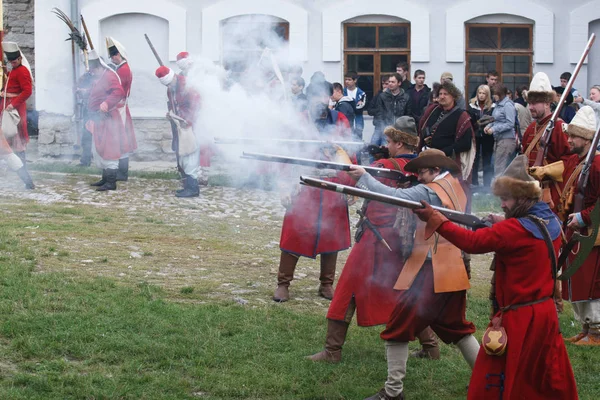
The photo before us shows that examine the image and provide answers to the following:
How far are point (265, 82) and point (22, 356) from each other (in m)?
5.45

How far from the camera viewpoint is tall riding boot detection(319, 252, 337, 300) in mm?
8430

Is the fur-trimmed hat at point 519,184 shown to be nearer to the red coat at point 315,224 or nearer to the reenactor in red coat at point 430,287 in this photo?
the reenactor in red coat at point 430,287

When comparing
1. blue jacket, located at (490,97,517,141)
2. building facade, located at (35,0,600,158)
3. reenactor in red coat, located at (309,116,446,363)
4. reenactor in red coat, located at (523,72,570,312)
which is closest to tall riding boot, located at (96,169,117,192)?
building facade, located at (35,0,600,158)

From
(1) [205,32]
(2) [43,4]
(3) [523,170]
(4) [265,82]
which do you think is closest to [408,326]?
(3) [523,170]

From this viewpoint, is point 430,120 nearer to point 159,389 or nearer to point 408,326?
point 408,326

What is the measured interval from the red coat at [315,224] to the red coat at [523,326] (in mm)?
3282

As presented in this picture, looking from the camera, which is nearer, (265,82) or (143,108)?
(265,82)

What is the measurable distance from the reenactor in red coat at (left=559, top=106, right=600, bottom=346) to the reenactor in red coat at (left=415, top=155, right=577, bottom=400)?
7.80 ft

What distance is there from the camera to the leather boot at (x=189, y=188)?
1391 centimetres

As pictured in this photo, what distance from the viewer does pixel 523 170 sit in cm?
500

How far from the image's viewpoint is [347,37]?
59.9 feet

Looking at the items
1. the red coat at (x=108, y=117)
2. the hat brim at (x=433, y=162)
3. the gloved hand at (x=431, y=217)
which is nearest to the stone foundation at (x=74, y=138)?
the red coat at (x=108, y=117)

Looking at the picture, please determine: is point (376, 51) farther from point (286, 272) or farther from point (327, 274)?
point (286, 272)

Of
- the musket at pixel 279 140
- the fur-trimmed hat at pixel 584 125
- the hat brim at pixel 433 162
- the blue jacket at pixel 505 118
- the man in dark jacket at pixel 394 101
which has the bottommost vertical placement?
the hat brim at pixel 433 162
